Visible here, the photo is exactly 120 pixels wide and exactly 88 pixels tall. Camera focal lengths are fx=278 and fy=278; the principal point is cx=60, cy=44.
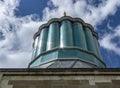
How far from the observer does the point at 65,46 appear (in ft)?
43.1

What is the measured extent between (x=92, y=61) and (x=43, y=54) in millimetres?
2350

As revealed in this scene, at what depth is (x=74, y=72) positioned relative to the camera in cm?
811

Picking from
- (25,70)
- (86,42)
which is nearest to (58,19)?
(86,42)

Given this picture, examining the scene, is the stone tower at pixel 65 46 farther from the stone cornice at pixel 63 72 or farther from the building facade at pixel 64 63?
the stone cornice at pixel 63 72

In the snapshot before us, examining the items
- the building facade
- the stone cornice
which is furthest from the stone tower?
the stone cornice

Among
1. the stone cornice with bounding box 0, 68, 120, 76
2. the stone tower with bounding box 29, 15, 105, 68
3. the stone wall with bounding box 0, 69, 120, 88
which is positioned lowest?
the stone wall with bounding box 0, 69, 120, 88

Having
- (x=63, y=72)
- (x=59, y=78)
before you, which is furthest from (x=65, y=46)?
(x=59, y=78)

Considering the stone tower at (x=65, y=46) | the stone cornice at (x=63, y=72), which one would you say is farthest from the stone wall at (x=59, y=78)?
the stone tower at (x=65, y=46)

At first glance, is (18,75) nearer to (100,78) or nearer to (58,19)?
(100,78)

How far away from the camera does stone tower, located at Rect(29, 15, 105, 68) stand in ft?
40.2

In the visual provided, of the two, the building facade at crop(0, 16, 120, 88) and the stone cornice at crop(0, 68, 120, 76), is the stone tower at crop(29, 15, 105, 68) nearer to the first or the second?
the building facade at crop(0, 16, 120, 88)

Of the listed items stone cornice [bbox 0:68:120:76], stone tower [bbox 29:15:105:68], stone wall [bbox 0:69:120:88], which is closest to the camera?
stone wall [bbox 0:69:120:88]

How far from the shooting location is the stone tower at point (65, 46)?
1226cm

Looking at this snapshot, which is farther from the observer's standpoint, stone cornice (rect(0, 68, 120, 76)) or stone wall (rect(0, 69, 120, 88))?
stone cornice (rect(0, 68, 120, 76))
